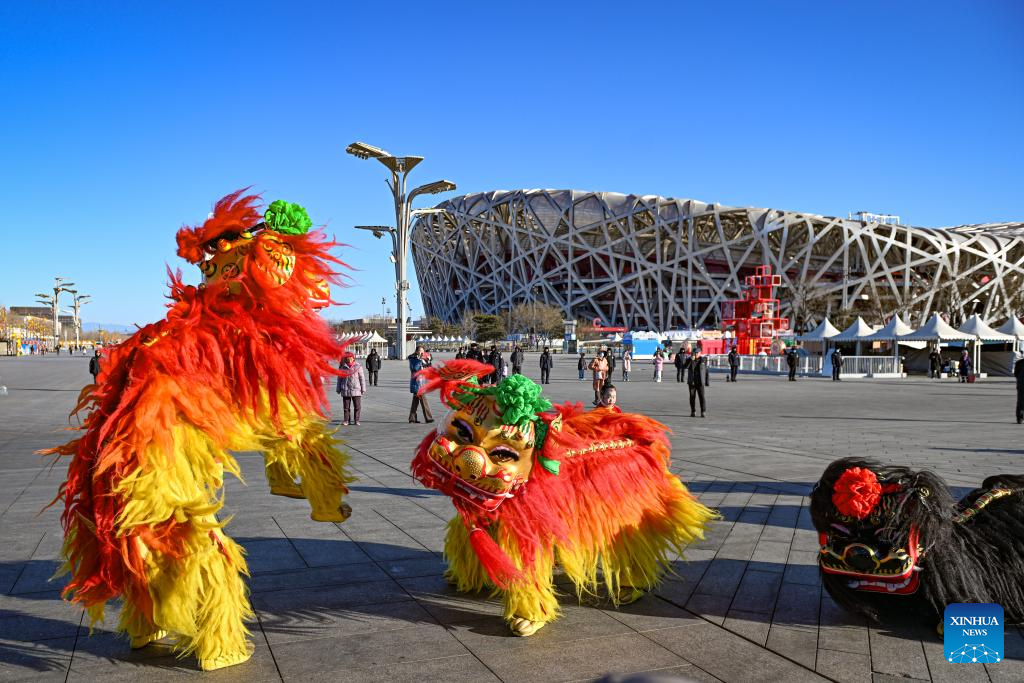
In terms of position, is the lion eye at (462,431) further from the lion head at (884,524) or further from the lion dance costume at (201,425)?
the lion head at (884,524)

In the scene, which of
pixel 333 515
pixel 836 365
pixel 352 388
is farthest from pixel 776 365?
pixel 333 515

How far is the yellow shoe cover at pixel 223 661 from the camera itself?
3.41 meters

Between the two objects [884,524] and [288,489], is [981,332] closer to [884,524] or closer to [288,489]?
[884,524]

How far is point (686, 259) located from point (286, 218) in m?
78.9

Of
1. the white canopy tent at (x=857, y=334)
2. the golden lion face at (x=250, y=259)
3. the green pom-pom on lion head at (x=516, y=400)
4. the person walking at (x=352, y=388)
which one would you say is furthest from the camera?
the white canopy tent at (x=857, y=334)

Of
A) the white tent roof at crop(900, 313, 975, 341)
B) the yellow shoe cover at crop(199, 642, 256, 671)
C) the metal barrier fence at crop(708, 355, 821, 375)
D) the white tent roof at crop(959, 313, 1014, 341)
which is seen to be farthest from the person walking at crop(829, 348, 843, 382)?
the yellow shoe cover at crop(199, 642, 256, 671)

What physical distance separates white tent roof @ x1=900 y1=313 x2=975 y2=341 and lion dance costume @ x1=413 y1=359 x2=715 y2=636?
104ft

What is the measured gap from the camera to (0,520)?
6.32 meters

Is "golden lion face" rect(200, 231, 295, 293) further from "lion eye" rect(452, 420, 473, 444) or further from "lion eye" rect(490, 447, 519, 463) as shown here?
"lion eye" rect(490, 447, 519, 463)

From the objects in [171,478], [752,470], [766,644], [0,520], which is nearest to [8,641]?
[171,478]

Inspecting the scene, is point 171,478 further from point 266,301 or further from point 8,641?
point 8,641

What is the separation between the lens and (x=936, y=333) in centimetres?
3156

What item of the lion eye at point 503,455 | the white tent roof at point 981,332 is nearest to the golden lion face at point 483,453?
the lion eye at point 503,455

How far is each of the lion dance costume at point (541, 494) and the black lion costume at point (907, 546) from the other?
0.98 meters
